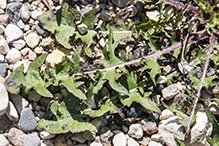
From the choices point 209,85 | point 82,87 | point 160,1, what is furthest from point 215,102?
point 82,87

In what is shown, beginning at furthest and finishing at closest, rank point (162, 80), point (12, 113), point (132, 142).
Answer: point (162, 80), point (132, 142), point (12, 113)

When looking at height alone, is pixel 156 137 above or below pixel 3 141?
below

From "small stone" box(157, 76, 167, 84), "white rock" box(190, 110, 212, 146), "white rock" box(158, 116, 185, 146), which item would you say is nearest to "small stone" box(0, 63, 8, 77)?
"small stone" box(157, 76, 167, 84)

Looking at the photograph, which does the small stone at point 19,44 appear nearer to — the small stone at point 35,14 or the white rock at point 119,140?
the small stone at point 35,14

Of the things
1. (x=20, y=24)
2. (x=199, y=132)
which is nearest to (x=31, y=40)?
(x=20, y=24)

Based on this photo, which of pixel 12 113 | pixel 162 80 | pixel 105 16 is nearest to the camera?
pixel 12 113

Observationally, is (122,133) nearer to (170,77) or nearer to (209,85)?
(170,77)

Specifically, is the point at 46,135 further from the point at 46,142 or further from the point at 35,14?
the point at 35,14

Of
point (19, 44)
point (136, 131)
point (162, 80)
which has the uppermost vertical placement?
point (19, 44)
